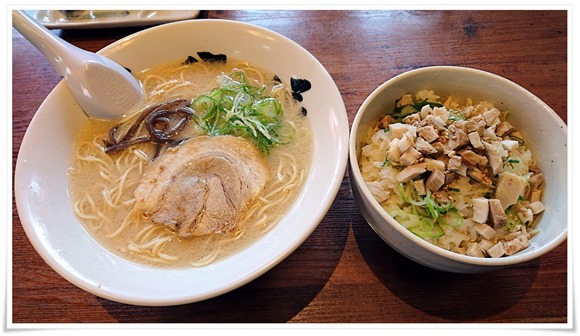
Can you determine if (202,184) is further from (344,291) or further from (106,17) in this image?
(106,17)

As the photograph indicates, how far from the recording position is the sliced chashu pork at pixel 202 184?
1124 millimetres

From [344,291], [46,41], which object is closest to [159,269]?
[344,291]

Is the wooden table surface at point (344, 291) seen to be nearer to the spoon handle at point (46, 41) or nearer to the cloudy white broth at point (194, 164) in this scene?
the cloudy white broth at point (194, 164)

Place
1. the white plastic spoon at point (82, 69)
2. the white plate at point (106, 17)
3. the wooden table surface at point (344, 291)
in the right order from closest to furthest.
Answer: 1. the wooden table surface at point (344, 291)
2. the white plastic spoon at point (82, 69)
3. the white plate at point (106, 17)

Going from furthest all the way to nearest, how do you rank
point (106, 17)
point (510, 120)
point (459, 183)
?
point (106, 17)
point (510, 120)
point (459, 183)

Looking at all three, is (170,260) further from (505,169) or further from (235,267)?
(505,169)

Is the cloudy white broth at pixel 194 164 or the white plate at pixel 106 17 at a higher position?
the white plate at pixel 106 17

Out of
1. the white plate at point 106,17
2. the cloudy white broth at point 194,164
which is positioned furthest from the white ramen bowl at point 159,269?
the white plate at point 106,17

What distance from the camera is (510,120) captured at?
1.16m

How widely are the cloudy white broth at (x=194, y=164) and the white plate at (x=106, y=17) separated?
0.95 feet

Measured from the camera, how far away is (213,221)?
1.11m

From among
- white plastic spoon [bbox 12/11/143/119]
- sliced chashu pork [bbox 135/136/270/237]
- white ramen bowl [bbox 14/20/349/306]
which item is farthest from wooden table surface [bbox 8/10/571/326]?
white plastic spoon [bbox 12/11/143/119]

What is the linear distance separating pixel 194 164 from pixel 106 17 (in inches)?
32.6

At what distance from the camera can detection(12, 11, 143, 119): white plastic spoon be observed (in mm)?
1223
